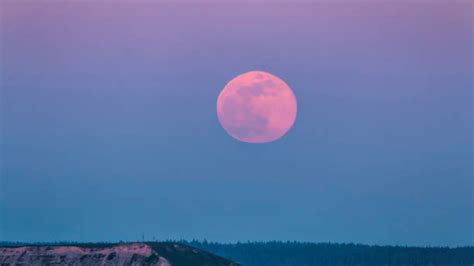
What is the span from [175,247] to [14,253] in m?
23.7

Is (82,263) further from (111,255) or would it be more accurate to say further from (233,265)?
(233,265)

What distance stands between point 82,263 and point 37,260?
6.96m

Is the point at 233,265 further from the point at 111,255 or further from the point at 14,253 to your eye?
the point at 14,253

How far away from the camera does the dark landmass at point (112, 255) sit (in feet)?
553

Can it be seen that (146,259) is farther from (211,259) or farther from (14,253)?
(14,253)

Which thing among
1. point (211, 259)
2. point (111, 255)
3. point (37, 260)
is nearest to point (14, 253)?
point (37, 260)

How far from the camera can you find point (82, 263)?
170 metres

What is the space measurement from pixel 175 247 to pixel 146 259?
6971 mm

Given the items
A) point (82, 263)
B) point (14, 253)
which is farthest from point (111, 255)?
point (14, 253)

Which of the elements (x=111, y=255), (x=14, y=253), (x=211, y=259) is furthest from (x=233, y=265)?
(x=14, y=253)

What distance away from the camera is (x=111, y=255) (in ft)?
557

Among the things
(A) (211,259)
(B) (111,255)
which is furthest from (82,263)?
(A) (211,259)

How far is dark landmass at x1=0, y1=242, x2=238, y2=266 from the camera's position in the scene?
16862 centimetres

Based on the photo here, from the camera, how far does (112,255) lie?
170 meters
